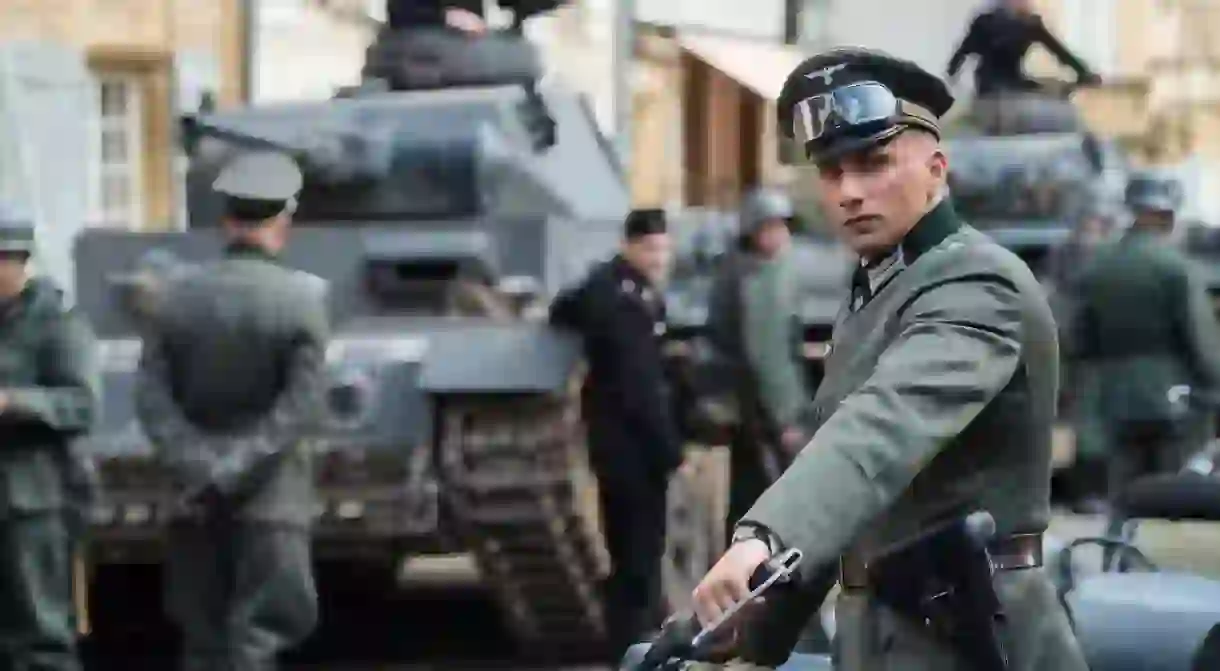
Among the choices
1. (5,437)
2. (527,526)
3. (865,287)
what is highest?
(865,287)

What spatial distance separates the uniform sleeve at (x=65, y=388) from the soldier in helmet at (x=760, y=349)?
300 cm

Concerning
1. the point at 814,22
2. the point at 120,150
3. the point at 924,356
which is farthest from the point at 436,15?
the point at 814,22

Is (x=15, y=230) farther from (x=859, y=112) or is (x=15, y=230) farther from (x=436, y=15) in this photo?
(x=859, y=112)

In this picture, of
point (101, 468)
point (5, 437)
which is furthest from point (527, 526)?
point (5, 437)

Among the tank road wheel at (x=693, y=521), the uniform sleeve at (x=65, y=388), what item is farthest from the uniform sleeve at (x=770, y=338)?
the uniform sleeve at (x=65, y=388)

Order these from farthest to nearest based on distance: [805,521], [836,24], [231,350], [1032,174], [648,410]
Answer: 1. [836,24]
2. [1032,174]
3. [648,410]
4. [231,350]
5. [805,521]

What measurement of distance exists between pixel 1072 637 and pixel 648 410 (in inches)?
197

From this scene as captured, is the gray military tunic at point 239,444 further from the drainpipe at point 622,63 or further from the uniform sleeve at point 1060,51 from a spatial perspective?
the drainpipe at point 622,63

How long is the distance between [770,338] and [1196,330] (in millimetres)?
1862

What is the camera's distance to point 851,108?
3.33 metres

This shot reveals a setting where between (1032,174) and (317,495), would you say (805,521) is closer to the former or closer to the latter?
(317,495)

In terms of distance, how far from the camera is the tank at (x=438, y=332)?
331 inches

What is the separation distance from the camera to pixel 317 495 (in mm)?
8398

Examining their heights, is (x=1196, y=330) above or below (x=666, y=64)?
below
